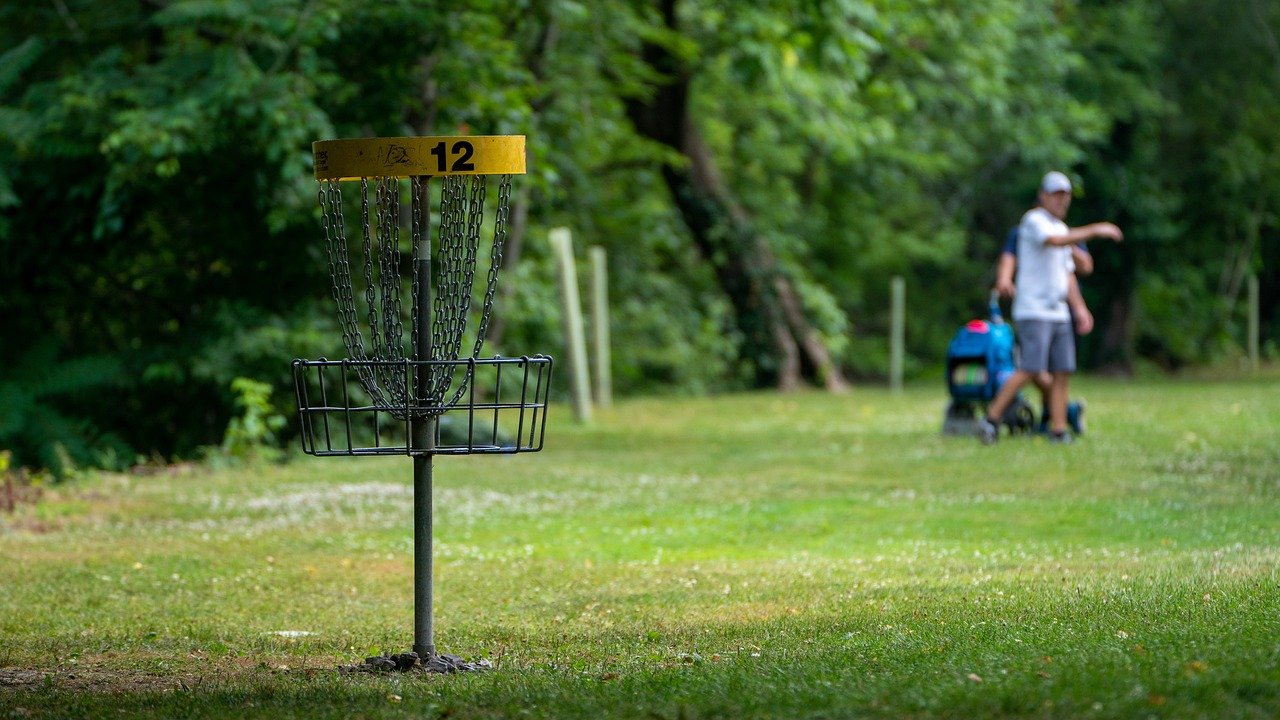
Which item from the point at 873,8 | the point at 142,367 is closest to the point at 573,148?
the point at 873,8

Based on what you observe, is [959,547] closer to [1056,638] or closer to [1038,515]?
[1038,515]

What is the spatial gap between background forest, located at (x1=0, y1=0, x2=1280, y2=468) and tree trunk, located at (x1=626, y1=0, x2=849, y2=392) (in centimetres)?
5

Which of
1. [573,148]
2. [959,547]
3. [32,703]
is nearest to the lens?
[32,703]

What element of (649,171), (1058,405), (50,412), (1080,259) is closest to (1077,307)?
(1080,259)

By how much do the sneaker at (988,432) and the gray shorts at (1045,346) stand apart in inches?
25.2

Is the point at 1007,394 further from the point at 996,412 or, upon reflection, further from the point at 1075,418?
the point at 1075,418

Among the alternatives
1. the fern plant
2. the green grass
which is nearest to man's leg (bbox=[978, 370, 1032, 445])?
the green grass

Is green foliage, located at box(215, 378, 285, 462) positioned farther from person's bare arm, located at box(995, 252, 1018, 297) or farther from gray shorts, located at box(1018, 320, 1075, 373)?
gray shorts, located at box(1018, 320, 1075, 373)

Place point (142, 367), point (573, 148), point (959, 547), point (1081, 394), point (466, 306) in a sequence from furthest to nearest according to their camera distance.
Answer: point (573, 148)
point (1081, 394)
point (142, 367)
point (959, 547)
point (466, 306)

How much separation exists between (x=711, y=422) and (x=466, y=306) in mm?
13507

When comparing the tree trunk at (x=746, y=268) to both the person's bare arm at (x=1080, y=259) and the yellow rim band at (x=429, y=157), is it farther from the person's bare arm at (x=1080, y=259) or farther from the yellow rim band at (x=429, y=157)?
the yellow rim band at (x=429, y=157)

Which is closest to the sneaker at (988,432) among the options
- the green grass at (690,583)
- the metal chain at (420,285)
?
the green grass at (690,583)

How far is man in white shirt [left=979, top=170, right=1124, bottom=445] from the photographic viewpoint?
14.6 m

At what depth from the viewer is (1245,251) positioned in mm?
35156
